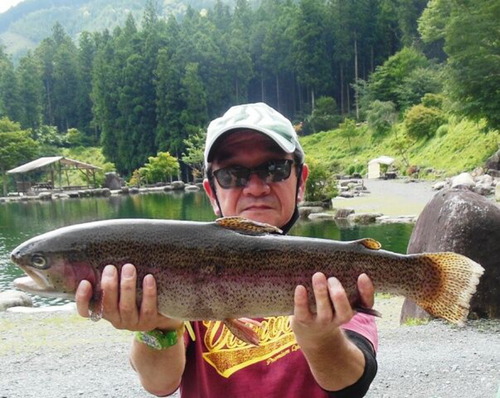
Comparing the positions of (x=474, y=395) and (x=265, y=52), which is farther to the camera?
(x=265, y=52)

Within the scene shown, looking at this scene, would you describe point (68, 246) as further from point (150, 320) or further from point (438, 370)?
point (438, 370)

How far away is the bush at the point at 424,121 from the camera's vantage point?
52.3 meters

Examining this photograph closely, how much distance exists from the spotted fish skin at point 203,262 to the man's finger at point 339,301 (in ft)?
0.29

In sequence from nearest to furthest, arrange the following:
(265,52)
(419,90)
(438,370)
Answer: (438,370) < (419,90) < (265,52)

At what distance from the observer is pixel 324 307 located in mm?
2539

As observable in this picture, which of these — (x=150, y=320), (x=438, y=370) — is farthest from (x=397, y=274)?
(x=438, y=370)

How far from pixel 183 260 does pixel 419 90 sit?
6548cm

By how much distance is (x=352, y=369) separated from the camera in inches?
107

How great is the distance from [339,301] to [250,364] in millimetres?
680

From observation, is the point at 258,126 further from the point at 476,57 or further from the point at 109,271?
the point at 476,57

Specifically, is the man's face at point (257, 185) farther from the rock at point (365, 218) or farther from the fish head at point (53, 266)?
the rock at point (365, 218)

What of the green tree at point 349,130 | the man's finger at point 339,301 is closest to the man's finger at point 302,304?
the man's finger at point 339,301

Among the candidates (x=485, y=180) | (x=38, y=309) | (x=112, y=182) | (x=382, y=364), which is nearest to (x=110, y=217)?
(x=38, y=309)

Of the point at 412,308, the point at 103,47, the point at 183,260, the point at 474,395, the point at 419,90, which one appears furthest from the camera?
the point at 103,47
